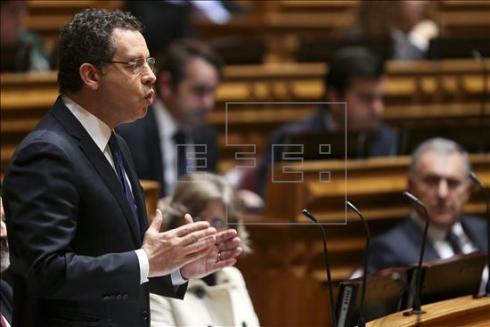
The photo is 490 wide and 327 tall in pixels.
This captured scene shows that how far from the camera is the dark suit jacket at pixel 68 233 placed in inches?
62.9

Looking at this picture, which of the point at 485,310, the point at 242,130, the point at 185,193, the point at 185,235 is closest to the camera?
the point at 185,235

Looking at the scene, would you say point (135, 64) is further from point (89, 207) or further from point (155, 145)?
point (155, 145)

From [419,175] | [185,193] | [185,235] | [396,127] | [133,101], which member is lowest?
[396,127]

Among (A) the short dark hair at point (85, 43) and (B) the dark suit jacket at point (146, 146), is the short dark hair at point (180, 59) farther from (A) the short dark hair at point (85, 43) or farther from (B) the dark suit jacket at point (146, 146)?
(A) the short dark hair at point (85, 43)

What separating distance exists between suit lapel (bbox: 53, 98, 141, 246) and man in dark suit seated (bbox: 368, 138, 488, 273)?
4.12ft

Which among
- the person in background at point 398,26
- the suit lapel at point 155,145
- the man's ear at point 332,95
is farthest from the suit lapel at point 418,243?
the person in background at point 398,26

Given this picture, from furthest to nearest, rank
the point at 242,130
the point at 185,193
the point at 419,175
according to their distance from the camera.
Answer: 1. the point at 242,130
2. the point at 419,175
3. the point at 185,193

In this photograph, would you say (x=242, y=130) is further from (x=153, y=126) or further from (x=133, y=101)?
(x=133, y=101)

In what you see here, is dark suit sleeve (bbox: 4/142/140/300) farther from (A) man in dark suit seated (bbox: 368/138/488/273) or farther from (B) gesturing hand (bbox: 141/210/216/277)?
(A) man in dark suit seated (bbox: 368/138/488/273)

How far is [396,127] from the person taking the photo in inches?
170

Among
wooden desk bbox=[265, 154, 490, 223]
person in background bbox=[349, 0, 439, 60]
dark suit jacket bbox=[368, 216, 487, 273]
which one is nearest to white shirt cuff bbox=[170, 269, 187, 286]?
wooden desk bbox=[265, 154, 490, 223]

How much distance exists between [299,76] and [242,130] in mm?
345

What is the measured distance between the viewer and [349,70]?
3.62 meters

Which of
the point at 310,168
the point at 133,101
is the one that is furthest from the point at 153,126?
the point at 133,101
